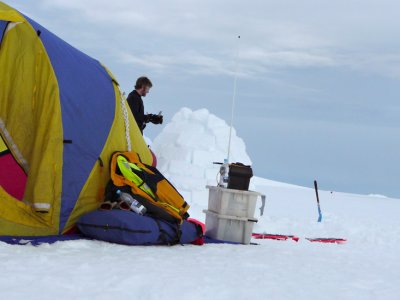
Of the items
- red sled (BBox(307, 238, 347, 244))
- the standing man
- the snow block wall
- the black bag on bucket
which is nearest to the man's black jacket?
the standing man

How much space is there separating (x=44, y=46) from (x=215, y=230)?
2686 millimetres

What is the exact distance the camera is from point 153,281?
3941 mm

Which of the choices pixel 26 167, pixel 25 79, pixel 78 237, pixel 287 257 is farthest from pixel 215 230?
pixel 25 79

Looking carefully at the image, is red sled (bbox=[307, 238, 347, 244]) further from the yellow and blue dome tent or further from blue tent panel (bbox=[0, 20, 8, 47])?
blue tent panel (bbox=[0, 20, 8, 47])

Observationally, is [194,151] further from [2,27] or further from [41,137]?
[2,27]

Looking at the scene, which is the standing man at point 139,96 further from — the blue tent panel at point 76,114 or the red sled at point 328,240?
the red sled at point 328,240

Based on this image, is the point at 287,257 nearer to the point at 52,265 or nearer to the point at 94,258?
the point at 94,258

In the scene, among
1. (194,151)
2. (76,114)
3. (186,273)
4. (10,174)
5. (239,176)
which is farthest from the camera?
(194,151)

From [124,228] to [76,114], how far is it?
1236 mm

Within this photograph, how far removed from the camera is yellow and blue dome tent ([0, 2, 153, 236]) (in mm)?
5500

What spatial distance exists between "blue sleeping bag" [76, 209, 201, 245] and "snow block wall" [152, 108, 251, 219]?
479 cm

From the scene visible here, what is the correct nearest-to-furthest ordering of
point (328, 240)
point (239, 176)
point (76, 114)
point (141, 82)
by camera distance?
point (76, 114) < point (239, 176) < point (141, 82) < point (328, 240)

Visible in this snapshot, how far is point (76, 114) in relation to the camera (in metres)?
5.80

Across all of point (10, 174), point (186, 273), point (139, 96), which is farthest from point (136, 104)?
point (186, 273)
